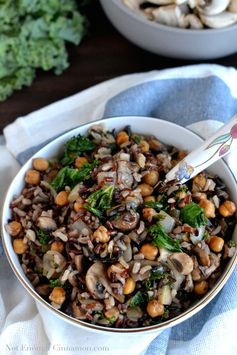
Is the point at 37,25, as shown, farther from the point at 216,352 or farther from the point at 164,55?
the point at 216,352

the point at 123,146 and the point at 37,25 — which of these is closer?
the point at 123,146

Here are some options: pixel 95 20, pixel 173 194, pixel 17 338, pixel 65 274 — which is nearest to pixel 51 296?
pixel 65 274

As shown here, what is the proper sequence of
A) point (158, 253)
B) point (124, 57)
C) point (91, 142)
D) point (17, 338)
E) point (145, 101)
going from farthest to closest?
point (124, 57)
point (145, 101)
point (91, 142)
point (17, 338)
point (158, 253)

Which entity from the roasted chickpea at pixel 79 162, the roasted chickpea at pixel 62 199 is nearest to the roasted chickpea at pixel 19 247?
the roasted chickpea at pixel 62 199

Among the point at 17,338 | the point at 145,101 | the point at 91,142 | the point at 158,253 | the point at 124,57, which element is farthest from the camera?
the point at 124,57

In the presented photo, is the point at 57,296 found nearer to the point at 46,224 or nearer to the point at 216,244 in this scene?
the point at 46,224

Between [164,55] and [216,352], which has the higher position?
[164,55]

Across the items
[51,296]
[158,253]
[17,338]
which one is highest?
[158,253]

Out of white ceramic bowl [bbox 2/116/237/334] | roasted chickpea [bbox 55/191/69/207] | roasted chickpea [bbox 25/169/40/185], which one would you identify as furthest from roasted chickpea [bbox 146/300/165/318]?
roasted chickpea [bbox 25/169/40/185]
